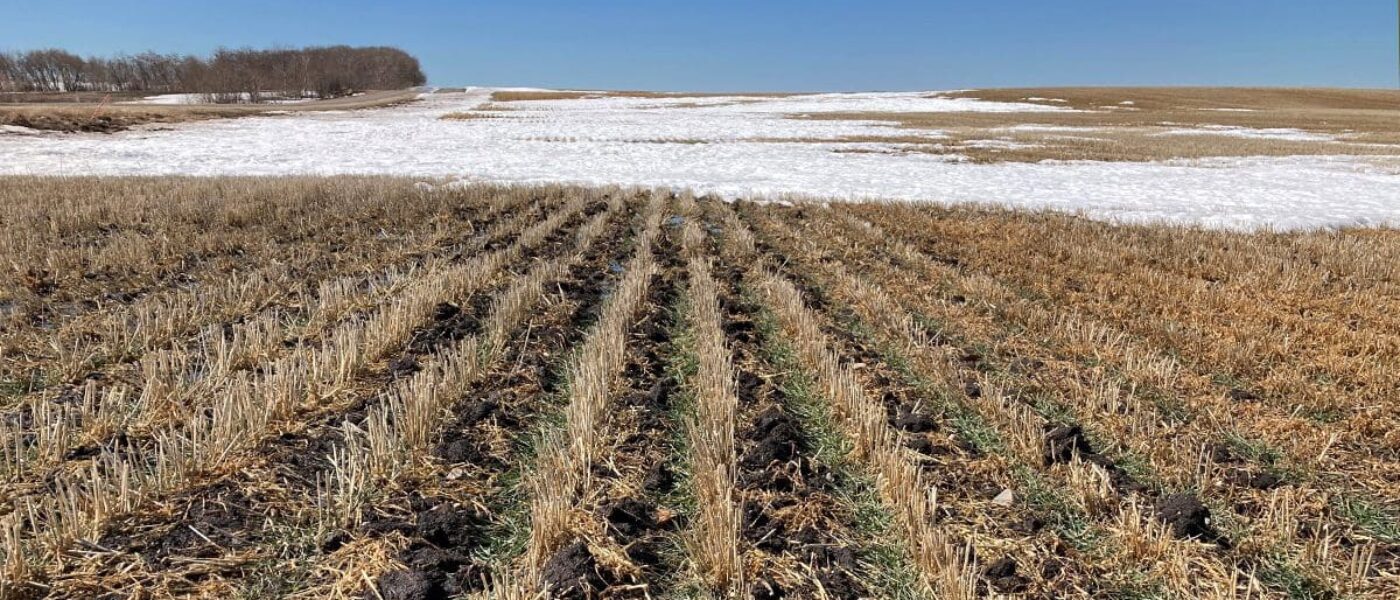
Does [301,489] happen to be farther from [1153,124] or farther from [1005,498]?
[1153,124]

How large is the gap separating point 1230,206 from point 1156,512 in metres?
15.3

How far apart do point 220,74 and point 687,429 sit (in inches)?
4141

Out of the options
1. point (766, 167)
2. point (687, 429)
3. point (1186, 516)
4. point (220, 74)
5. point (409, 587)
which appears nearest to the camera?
point (409, 587)

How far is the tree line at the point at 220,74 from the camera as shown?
292 ft

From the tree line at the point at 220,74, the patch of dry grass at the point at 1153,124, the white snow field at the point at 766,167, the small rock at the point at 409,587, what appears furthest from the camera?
the tree line at the point at 220,74

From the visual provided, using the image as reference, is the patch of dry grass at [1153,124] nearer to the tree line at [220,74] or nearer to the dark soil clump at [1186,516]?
the dark soil clump at [1186,516]

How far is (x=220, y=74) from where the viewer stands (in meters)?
87.7

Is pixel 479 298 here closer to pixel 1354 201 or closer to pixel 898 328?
pixel 898 328

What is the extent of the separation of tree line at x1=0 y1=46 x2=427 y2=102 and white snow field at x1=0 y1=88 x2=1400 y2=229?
2400 inches

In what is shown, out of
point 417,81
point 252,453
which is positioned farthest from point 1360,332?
point 417,81

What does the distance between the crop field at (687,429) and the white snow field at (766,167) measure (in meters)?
7.65

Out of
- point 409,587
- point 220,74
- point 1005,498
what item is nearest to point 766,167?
point 1005,498

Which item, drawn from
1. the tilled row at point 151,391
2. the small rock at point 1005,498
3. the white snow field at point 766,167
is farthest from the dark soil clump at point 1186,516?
the white snow field at point 766,167

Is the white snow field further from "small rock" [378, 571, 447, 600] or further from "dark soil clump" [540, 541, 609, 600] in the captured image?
"small rock" [378, 571, 447, 600]
